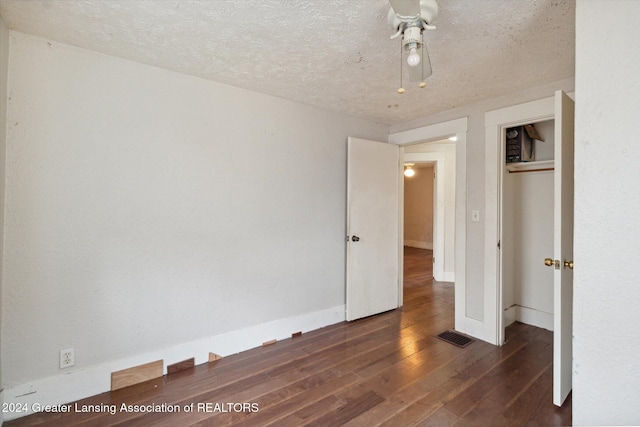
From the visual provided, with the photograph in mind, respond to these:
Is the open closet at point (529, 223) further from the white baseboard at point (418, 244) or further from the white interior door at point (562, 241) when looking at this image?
the white baseboard at point (418, 244)

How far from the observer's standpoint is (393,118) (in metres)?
3.31

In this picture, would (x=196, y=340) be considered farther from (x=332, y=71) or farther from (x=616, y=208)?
(x=616, y=208)

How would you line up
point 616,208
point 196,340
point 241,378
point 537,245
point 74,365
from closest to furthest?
point 616,208, point 74,365, point 241,378, point 196,340, point 537,245

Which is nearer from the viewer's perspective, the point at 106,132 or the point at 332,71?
the point at 106,132

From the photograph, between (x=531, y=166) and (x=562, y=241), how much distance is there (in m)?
1.67

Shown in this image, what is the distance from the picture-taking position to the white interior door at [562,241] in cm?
171

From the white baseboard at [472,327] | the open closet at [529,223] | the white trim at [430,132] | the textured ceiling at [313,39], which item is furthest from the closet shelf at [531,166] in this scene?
the white baseboard at [472,327]

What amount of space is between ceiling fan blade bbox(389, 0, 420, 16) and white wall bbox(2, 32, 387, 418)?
1.67 meters

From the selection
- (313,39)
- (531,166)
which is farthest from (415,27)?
(531,166)

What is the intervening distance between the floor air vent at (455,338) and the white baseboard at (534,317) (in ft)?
3.08

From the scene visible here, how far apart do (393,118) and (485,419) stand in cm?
284

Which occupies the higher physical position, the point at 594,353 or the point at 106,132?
the point at 106,132

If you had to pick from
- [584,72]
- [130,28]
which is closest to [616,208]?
[584,72]

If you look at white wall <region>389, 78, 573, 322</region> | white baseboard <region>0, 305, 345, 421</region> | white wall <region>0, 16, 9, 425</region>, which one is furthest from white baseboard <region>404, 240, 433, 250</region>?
white wall <region>0, 16, 9, 425</region>
